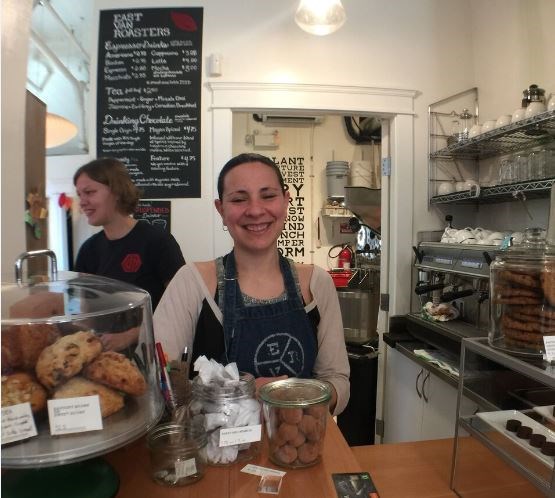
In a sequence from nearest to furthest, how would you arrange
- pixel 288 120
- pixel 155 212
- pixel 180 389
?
pixel 180 389, pixel 155 212, pixel 288 120

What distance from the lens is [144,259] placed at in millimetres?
1892

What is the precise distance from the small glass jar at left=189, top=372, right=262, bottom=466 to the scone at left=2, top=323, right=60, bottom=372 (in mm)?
291

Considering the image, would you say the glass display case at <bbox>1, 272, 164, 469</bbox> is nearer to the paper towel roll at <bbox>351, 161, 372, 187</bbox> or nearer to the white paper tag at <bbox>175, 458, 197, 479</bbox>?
the white paper tag at <bbox>175, 458, 197, 479</bbox>

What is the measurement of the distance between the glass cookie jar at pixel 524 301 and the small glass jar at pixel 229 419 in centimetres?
A: 71

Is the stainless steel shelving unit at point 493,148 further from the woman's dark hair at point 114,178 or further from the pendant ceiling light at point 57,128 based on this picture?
the pendant ceiling light at point 57,128

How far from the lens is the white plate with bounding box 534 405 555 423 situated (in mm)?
1057

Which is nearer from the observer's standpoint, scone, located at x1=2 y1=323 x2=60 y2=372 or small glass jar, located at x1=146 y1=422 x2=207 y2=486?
scone, located at x1=2 y1=323 x2=60 y2=372

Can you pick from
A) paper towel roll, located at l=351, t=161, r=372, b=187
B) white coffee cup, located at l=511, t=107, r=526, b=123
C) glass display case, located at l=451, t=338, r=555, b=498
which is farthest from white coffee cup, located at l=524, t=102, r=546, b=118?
paper towel roll, located at l=351, t=161, r=372, b=187

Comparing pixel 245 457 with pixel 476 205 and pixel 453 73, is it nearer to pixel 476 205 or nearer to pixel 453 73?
pixel 476 205

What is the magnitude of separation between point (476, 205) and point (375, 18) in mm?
1322

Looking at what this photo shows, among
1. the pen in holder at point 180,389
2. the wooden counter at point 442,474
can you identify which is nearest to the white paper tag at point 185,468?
the pen in holder at point 180,389

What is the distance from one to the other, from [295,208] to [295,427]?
160 inches

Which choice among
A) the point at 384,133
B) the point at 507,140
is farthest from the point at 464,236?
the point at 384,133

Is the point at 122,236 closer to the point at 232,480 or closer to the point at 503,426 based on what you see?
the point at 232,480
